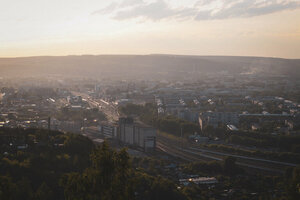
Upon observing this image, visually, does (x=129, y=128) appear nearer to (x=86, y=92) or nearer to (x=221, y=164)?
(x=221, y=164)

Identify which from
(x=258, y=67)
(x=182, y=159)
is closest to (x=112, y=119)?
(x=182, y=159)

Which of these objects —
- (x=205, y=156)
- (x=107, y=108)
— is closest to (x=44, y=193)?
(x=205, y=156)

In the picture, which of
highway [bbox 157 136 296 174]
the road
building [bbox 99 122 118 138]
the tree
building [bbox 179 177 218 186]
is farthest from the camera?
the road

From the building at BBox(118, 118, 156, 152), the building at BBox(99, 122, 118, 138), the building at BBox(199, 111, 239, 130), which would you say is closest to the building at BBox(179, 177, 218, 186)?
the building at BBox(118, 118, 156, 152)

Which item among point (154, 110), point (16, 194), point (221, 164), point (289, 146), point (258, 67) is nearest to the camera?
point (16, 194)

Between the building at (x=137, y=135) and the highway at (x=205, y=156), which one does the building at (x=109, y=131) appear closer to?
the building at (x=137, y=135)

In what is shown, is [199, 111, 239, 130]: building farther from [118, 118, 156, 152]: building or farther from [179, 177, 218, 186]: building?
[179, 177, 218, 186]: building
